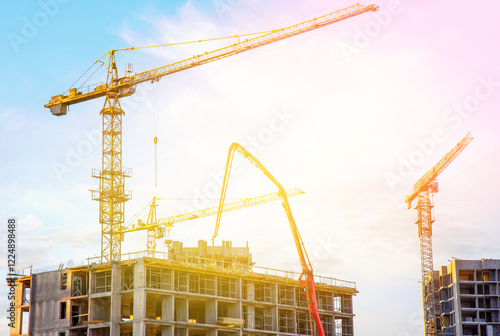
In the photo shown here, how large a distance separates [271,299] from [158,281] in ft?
81.8

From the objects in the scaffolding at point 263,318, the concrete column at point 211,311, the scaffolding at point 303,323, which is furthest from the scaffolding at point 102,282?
the scaffolding at point 303,323

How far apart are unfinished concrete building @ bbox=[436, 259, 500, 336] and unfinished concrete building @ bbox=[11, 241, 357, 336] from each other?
54942 millimetres

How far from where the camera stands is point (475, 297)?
6683 inches

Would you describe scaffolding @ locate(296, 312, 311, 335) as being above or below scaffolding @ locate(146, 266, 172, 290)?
below

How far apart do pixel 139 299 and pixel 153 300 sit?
24.9 ft

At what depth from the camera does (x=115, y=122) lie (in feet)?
479

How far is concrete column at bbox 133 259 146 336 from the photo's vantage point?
107 metres

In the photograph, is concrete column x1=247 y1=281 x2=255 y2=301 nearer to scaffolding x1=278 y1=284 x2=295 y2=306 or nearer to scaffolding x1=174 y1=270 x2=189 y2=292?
scaffolding x1=278 y1=284 x2=295 y2=306

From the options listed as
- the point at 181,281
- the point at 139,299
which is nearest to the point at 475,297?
the point at 181,281

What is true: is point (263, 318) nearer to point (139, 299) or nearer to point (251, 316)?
point (251, 316)

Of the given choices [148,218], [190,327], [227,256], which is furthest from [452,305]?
[190,327]

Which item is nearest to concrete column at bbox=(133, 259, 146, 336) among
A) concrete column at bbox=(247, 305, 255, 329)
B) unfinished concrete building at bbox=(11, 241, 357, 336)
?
→ unfinished concrete building at bbox=(11, 241, 357, 336)

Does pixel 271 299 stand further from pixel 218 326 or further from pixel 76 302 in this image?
pixel 76 302

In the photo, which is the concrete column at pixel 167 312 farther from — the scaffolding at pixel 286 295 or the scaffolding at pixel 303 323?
the scaffolding at pixel 303 323
